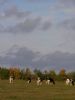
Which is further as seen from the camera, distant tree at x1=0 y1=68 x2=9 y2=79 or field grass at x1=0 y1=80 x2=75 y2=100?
distant tree at x1=0 y1=68 x2=9 y2=79

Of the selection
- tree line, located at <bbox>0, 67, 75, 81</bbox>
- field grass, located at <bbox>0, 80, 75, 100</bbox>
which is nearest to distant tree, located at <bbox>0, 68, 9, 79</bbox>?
tree line, located at <bbox>0, 67, 75, 81</bbox>

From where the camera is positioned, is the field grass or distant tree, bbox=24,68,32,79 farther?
distant tree, bbox=24,68,32,79

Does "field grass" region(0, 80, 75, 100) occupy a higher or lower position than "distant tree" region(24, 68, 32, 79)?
lower

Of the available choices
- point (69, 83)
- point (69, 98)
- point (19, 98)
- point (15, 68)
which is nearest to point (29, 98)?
point (19, 98)

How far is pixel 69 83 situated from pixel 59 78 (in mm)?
46667

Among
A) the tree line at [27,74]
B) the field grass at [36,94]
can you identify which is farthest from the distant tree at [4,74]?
the field grass at [36,94]

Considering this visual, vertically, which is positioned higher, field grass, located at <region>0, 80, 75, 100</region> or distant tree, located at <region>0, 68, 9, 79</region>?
distant tree, located at <region>0, 68, 9, 79</region>

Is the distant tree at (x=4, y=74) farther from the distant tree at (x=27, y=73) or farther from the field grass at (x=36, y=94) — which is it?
the field grass at (x=36, y=94)

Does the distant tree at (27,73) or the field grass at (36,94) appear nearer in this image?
the field grass at (36,94)

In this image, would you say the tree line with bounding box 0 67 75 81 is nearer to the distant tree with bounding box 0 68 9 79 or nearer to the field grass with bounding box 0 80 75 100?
the distant tree with bounding box 0 68 9 79

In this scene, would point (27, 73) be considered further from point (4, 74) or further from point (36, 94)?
point (36, 94)

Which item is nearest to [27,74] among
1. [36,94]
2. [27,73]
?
[27,73]

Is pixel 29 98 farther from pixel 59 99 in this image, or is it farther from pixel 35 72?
pixel 35 72

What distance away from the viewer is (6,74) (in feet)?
450
